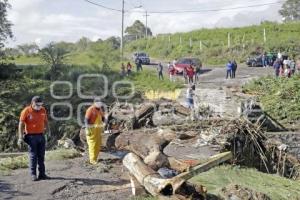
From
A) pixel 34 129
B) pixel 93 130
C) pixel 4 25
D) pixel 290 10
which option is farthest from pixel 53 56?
pixel 290 10

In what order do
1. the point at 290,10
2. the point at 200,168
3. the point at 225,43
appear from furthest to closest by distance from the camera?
1. the point at 290,10
2. the point at 225,43
3. the point at 200,168

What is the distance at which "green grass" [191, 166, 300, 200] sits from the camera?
11.0 m

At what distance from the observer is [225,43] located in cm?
5475

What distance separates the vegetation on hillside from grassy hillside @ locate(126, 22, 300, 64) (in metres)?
18.3

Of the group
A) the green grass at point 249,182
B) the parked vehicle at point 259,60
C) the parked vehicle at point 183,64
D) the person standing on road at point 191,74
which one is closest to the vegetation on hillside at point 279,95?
the person standing on road at point 191,74

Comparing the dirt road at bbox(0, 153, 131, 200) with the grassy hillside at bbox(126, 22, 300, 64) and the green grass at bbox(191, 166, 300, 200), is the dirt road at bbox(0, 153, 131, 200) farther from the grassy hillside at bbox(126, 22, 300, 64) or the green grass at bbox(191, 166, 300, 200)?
the grassy hillside at bbox(126, 22, 300, 64)

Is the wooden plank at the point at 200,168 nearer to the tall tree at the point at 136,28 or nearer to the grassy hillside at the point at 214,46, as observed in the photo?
the grassy hillside at the point at 214,46

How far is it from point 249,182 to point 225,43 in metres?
44.0

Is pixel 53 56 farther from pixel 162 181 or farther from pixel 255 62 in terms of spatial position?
pixel 162 181

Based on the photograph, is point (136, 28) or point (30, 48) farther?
point (136, 28)

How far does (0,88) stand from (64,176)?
22609 mm

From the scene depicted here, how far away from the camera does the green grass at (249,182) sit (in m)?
11.0

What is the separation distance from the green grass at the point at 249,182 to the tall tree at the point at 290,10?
272 ft

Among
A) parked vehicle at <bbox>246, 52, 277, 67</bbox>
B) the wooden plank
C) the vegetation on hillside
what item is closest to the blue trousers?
the wooden plank
